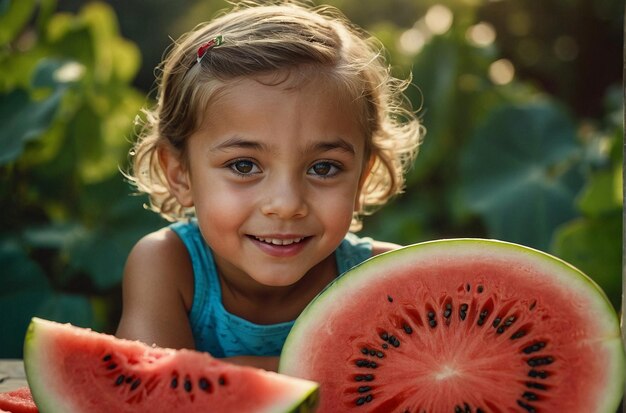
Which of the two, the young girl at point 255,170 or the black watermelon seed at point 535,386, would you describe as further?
the young girl at point 255,170

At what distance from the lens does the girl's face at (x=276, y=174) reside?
64.1 inches

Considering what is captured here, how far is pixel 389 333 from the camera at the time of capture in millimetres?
1313

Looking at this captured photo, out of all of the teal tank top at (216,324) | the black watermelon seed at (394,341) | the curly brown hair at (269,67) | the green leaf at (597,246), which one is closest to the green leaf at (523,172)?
the green leaf at (597,246)

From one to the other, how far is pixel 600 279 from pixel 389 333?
1.99 m

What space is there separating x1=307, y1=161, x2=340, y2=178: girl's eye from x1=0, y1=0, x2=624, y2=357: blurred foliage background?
3.83 feet

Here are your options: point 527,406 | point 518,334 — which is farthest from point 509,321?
point 527,406

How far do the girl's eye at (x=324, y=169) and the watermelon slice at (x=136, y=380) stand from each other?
0.57 meters

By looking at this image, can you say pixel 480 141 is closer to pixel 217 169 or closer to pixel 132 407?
pixel 217 169

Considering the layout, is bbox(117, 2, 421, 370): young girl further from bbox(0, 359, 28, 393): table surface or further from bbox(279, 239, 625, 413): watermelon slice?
bbox(279, 239, 625, 413): watermelon slice

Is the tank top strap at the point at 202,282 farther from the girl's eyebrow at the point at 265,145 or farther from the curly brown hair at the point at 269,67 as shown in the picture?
the girl's eyebrow at the point at 265,145

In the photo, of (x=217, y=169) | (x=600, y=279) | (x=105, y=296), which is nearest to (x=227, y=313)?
(x=217, y=169)

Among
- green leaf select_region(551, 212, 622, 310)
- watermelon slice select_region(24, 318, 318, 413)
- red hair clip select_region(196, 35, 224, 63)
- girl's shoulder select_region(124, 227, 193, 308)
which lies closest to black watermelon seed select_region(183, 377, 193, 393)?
watermelon slice select_region(24, 318, 318, 413)

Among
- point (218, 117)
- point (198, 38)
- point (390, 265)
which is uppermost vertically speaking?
point (198, 38)

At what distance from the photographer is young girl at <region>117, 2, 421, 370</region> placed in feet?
5.41
